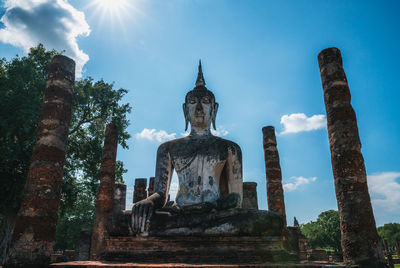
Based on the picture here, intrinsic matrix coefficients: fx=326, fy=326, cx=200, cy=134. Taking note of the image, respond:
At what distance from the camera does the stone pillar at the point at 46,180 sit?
18.6ft

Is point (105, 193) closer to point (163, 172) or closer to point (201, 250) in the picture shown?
point (163, 172)

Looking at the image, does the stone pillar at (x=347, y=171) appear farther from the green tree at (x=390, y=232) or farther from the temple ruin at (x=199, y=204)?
the green tree at (x=390, y=232)

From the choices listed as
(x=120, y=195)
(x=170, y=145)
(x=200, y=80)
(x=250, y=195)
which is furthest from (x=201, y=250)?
(x=120, y=195)

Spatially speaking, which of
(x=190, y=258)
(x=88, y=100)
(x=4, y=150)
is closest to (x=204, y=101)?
(x=190, y=258)

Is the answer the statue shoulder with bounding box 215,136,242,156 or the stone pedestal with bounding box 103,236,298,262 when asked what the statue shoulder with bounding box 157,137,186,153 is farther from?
the stone pedestal with bounding box 103,236,298,262

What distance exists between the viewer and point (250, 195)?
13.6 meters

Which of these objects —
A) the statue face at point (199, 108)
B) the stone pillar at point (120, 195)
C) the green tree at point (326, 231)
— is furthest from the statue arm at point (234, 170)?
the green tree at point (326, 231)

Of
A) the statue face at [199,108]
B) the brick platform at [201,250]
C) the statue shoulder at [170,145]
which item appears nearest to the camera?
the brick platform at [201,250]

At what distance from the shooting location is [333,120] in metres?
7.17

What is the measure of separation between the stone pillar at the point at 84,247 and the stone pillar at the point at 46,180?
8.63 meters

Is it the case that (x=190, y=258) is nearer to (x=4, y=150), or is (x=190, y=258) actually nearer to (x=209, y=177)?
(x=209, y=177)

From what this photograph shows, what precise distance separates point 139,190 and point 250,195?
5322 mm

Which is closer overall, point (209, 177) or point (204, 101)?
point (209, 177)

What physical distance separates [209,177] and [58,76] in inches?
166
